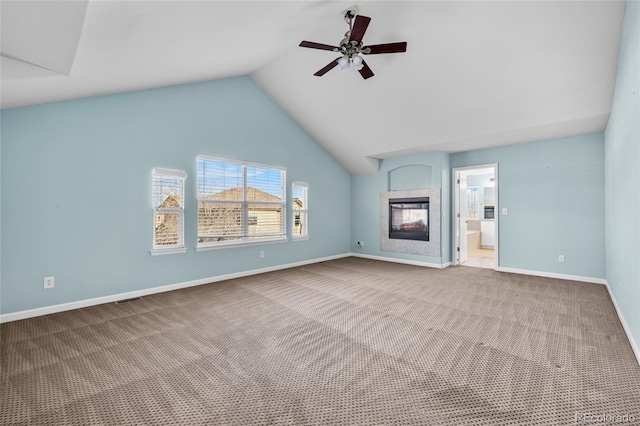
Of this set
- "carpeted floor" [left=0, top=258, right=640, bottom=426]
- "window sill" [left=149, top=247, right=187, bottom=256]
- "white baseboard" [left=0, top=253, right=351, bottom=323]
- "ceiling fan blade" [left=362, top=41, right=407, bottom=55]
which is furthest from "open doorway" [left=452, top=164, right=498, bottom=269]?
"window sill" [left=149, top=247, right=187, bottom=256]

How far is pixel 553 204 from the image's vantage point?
4746mm

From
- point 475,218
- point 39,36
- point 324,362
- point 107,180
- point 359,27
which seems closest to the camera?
point 39,36

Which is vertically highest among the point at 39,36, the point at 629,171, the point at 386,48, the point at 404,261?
the point at 386,48

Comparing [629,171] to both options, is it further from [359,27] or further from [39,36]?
[39,36]

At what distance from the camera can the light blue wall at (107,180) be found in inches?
119

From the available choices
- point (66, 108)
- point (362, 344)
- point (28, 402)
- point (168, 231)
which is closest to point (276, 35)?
point (66, 108)

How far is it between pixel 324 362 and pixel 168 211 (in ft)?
10.6

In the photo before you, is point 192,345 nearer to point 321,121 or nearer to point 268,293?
point 268,293

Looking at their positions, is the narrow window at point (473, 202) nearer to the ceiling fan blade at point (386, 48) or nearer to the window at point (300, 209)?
the window at point (300, 209)

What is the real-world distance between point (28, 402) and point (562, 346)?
402cm

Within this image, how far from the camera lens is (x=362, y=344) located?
2.46 meters

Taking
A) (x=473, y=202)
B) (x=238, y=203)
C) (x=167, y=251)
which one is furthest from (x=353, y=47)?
(x=473, y=202)

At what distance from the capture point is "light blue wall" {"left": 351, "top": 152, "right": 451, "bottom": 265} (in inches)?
228

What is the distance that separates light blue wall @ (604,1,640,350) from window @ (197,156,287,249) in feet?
15.5
